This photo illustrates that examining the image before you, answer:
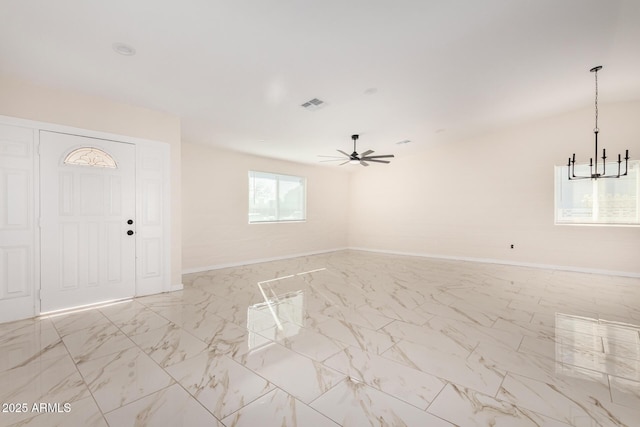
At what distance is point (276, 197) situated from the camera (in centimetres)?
772

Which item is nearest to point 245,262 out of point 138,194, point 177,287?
point 177,287

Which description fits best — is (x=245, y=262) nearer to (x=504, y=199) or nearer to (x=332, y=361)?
(x=332, y=361)

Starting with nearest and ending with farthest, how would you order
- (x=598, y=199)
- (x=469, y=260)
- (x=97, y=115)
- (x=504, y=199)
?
1. (x=97, y=115)
2. (x=598, y=199)
3. (x=504, y=199)
4. (x=469, y=260)

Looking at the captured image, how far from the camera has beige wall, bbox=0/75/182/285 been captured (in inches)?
129

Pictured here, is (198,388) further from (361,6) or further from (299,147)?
(299,147)

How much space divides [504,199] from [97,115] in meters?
8.10

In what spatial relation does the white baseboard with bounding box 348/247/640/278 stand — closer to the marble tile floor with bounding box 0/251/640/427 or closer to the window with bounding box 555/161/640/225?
the window with bounding box 555/161/640/225

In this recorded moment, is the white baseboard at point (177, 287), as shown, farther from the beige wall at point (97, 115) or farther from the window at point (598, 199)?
the window at point (598, 199)

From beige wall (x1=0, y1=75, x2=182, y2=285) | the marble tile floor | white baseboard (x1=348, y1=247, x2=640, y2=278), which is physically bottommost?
the marble tile floor

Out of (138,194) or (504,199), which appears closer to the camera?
(138,194)

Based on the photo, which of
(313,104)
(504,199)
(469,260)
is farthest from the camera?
(469,260)

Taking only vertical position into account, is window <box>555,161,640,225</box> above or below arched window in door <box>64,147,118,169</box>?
below

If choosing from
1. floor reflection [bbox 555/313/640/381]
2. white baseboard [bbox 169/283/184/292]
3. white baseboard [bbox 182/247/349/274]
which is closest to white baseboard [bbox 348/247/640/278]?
white baseboard [bbox 182/247/349/274]

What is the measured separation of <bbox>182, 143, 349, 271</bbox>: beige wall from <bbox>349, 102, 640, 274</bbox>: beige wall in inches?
88.7
